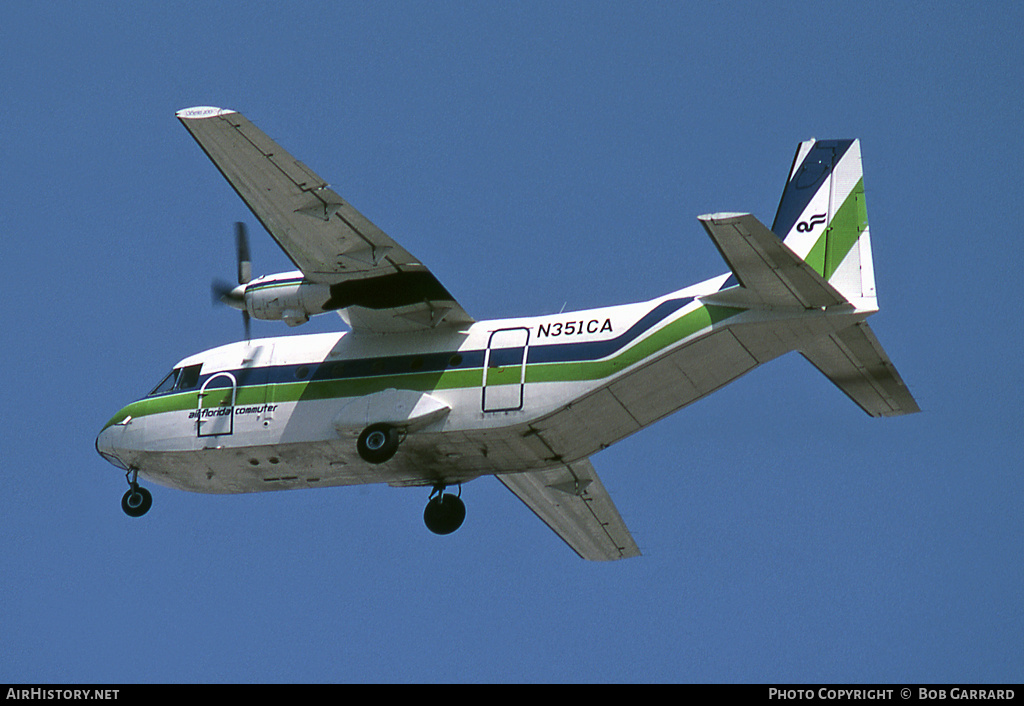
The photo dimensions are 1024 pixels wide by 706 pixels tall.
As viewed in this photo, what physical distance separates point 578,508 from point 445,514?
307 centimetres

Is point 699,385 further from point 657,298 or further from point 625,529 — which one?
point 625,529

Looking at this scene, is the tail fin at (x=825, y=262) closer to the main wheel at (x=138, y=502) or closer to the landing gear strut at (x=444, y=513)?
the landing gear strut at (x=444, y=513)

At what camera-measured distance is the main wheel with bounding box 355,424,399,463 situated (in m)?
23.0

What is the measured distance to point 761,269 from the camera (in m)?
20.9

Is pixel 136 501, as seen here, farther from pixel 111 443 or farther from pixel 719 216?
pixel 719 216

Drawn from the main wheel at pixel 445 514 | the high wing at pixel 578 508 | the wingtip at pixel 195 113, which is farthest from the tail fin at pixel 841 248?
the wingtip at pixel 195 113

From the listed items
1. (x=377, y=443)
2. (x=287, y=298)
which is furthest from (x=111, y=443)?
(x=377, y=443)

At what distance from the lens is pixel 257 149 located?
2159 centimetres

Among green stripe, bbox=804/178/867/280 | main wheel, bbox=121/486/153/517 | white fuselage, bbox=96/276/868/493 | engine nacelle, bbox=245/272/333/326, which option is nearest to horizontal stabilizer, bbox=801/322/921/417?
white fuselage, bbox=96/276/868/493

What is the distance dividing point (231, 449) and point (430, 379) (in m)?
3.62

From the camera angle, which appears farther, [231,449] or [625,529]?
[625,529]

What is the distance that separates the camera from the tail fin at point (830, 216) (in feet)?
71.5

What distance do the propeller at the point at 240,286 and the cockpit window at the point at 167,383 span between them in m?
1.49
